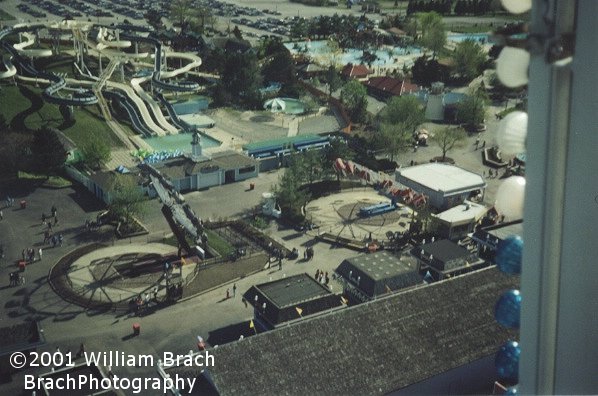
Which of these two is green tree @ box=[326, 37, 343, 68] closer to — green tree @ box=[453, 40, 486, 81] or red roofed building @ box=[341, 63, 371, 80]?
red roofed building @ box=[341, 63, 371, 80]

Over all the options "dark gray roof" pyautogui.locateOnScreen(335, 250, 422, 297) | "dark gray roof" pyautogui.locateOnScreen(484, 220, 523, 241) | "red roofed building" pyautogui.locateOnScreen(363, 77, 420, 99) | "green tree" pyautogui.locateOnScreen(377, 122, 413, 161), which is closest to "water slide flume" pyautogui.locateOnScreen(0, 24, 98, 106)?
"green tree" pyautogui.locateOnScreen(377, 122, 413, 161)

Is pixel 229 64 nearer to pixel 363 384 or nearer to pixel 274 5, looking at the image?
pixel 363 384

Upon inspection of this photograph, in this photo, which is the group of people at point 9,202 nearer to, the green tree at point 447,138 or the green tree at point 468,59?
the green tree at point 447,138

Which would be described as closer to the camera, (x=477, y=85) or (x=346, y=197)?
(x=346, y=197)

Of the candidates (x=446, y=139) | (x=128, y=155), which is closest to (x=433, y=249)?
(x=446, y=139)

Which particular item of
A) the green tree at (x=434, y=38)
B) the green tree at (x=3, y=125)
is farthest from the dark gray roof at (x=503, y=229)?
the green tree at (x=434, y=38)

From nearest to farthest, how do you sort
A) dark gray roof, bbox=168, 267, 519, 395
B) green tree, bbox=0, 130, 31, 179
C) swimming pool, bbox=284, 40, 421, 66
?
dark gray roof, bbox=168, 267, 519, 395, green tree, bbox=0, 130, 31, 179, swimming pool, bbox=284, 40, 421, 66

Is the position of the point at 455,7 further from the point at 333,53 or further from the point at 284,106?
the point at 284,106
